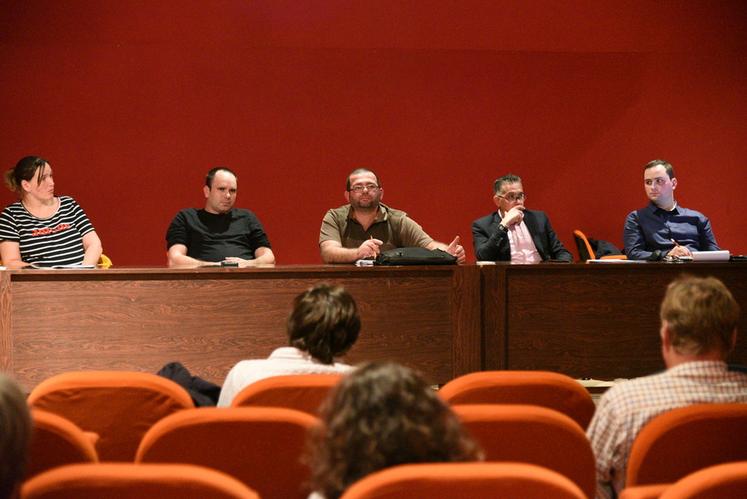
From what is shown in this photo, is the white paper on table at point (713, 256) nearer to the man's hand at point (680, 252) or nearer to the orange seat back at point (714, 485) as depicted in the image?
the man's hand at point (680, 252)

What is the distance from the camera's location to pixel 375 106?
6.25m

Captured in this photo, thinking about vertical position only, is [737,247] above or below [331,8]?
below

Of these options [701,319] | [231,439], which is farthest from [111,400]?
[701,319]

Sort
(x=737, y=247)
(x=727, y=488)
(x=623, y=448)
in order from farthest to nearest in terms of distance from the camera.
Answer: (x=737, y=247), (x=623, y=448), (x=727, y=488)

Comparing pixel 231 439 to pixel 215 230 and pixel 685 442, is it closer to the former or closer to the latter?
pixel 685 442

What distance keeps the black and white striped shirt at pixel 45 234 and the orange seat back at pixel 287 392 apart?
2.92m

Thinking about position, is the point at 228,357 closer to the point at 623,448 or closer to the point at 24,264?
the point at 24,264

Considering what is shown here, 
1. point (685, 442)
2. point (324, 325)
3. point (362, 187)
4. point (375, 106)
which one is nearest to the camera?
point (685, 442)

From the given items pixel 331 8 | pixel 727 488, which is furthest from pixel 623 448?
pixel 331 8

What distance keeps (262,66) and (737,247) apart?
12.7 ft

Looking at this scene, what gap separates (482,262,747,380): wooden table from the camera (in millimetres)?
4074

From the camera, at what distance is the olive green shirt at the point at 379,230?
4941 mm

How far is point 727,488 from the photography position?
1.24 metres

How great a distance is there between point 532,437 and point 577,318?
2.62 m
